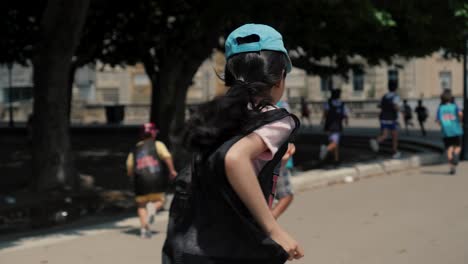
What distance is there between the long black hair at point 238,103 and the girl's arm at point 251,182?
0.08 m

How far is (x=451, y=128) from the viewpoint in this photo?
1205 cm

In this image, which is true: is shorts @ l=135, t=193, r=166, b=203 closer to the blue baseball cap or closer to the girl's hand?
the blue baseball cap

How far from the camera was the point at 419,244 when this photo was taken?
262 inches

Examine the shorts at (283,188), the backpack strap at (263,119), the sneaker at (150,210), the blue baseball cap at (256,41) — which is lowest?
the sneaker at (150,210)

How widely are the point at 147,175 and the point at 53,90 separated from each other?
3843 millimetres

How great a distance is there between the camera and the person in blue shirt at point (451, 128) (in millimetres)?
12031

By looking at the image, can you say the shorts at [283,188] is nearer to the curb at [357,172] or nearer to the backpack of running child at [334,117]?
the curb at [357,172]

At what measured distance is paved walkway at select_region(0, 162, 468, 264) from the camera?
250 inches

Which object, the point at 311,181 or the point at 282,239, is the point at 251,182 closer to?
the point at 282,239

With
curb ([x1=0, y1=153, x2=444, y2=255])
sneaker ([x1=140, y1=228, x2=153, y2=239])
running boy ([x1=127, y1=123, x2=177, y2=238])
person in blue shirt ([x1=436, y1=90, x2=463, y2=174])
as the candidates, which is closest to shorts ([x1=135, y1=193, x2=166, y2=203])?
running boy ([x1=127, y1=123, x2=177, y2=238])

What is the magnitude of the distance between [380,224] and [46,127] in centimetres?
577

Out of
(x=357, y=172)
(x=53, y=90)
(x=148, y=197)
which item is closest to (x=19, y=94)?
(x=53, y=90)

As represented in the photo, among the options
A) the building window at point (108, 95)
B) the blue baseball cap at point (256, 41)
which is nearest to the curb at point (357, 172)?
the blue baseball cap at point (256, 41)

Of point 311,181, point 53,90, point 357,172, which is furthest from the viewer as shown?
point 357,172
